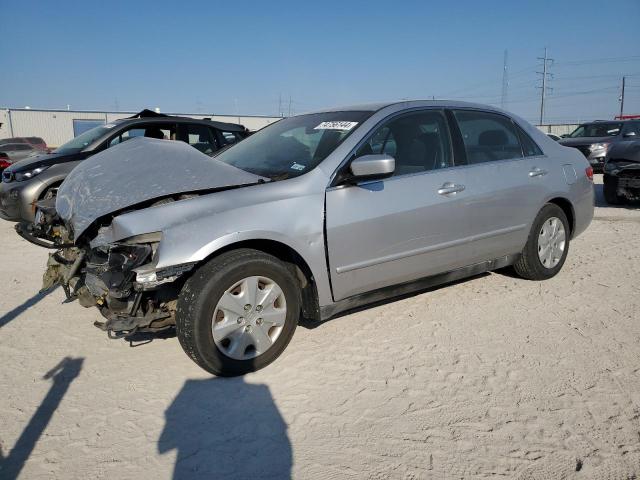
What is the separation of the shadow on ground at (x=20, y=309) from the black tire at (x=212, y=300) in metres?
2.07

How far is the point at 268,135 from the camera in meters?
4.23

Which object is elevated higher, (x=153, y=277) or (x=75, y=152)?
(x=75, y=152)

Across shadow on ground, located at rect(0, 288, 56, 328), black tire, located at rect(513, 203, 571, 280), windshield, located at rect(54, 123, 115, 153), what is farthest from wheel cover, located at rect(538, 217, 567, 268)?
windshield, located at rect(54, 123, 115, 153)

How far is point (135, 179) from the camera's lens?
10.4 feet

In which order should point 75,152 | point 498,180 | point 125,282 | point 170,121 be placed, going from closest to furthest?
point 125,282
point 498,180
point 75,152
point 170,121

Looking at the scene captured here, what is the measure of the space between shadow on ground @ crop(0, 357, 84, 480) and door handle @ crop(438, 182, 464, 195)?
2.78 meters

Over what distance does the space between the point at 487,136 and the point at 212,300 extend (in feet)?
9.19

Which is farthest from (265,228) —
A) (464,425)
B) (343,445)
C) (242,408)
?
(464,425)

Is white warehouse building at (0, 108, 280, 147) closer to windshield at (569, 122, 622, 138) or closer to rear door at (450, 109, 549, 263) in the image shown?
windshield at (569, 122, 622, 138)

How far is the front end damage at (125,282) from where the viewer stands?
108 inches

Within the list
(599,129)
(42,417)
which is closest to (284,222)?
(42,417)

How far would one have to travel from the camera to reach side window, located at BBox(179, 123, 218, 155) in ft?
25.6

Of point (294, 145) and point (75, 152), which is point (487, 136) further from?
point (75, 152)

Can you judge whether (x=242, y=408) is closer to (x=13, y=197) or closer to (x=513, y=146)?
(x=513, y=146)
